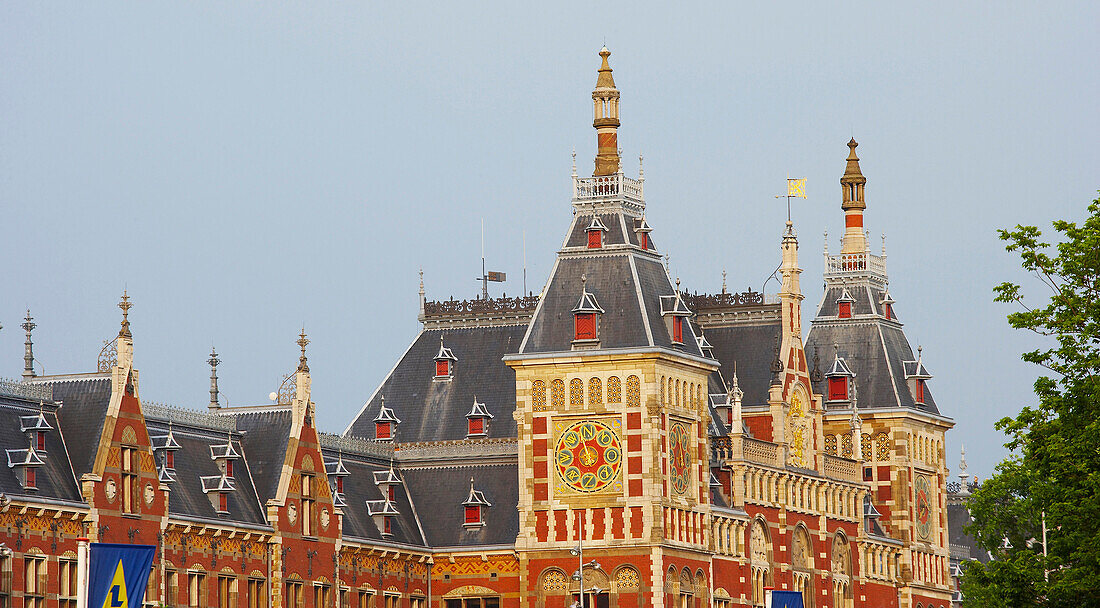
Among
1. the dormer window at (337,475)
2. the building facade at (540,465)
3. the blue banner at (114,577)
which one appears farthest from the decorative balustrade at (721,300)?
the blue banner at (114,577)

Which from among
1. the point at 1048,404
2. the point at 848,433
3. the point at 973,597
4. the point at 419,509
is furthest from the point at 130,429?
the point at 848,433

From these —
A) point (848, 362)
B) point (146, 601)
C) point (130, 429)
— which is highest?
point (848, 362)

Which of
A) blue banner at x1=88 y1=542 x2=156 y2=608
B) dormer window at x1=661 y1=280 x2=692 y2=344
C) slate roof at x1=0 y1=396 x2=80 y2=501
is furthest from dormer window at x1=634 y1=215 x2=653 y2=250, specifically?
blue banner at x1=88 y1=542 x2=156 y2=608

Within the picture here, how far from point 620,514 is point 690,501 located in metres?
4.15

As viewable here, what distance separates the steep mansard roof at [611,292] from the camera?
4188 inches

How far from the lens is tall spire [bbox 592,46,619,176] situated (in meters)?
112

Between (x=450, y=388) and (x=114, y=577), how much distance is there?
50.7m

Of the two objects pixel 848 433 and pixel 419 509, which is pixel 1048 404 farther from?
pixel 848 433

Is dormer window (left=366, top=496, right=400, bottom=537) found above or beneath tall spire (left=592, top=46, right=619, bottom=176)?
beneath

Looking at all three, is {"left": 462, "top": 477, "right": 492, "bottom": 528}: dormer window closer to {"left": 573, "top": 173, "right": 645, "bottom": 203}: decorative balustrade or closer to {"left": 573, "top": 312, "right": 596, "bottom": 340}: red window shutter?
{"left": 573, "top": 312, "right": 596, "bottom": 340}: red window shutter

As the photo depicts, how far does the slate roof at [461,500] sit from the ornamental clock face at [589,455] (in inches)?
166

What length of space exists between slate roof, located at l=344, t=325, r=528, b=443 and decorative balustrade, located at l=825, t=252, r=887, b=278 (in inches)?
1033

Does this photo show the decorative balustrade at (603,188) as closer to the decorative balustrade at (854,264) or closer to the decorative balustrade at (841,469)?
the decorative balustrade at (841,469)

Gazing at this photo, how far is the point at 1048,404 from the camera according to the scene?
3000 inches
